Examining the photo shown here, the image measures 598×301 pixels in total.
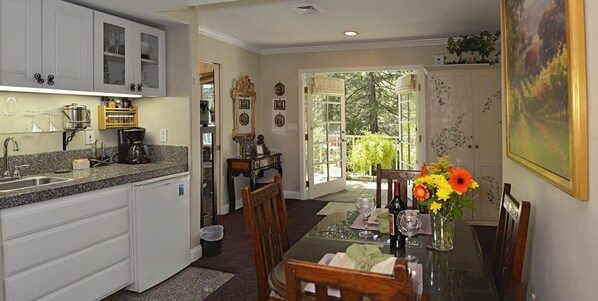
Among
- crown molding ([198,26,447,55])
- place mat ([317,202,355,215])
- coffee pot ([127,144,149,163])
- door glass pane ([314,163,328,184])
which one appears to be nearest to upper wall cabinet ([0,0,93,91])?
coffee pot ([127,144,149,163])

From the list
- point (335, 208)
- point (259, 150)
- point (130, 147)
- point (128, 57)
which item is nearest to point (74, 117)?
point (130, 147)

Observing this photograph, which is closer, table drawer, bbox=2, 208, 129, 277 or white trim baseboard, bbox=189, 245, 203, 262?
table drawer, bbox=2, 208, 129, 277

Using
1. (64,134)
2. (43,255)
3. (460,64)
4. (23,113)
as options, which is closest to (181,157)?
(64,134)

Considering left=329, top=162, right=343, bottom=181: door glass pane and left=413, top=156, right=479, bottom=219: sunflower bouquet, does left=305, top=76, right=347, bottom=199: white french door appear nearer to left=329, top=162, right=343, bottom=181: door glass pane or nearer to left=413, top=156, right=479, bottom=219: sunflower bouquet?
left=329, top=162, right=343, bottom=181: door glass pane

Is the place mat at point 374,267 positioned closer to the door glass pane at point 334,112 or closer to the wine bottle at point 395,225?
the wine bottle at point 395,225

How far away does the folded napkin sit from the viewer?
52.4 inches

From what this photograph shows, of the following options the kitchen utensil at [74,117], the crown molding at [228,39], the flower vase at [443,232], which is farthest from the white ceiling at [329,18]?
the flower vase at [443,232]

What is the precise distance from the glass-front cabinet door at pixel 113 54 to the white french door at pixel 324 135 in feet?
10.9

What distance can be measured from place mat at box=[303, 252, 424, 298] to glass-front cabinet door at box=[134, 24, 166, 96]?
247 centimetres

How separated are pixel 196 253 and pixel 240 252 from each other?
428 millimetres

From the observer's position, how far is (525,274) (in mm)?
1854

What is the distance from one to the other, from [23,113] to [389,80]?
308 inches

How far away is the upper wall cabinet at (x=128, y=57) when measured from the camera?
298 cm

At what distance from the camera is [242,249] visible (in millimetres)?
3953
